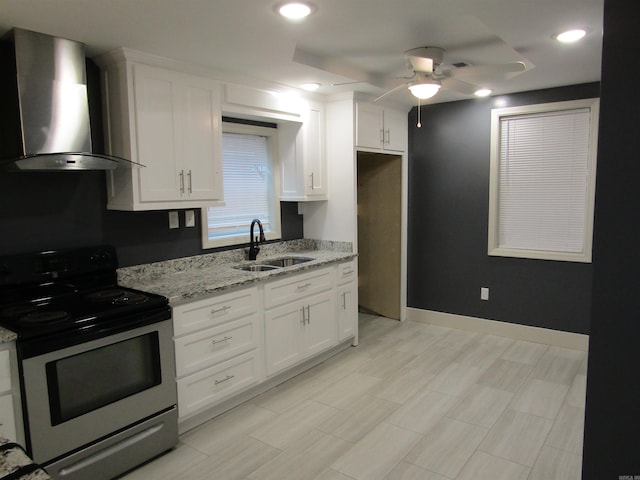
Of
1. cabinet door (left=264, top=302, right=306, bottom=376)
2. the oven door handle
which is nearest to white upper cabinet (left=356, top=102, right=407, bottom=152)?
cabinet door (left=264, top=302, right=306, bottom=376)

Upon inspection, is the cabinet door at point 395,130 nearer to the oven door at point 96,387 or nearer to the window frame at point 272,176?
the window frame at point 272,176

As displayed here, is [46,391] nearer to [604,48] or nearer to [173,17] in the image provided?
[173,17]

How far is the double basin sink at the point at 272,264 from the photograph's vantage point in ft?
12.1

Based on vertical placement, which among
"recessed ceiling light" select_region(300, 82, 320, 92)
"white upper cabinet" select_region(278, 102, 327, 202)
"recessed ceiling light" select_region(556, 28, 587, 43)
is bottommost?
"white upper cabinet" select_region(278, 102, 327, 202)

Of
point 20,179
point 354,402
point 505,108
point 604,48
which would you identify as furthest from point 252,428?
point 505,108

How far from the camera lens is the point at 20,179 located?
8.31 ft

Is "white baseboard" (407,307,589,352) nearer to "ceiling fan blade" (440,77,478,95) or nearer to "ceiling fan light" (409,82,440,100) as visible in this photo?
"ceiling fan blade" (440,77,478,95)

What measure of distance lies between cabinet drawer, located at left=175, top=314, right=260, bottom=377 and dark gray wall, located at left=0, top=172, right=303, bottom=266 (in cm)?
75

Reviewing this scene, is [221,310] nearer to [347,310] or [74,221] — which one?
[74,221]

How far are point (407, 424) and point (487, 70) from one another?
2231 millimetres

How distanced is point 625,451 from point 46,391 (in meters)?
2.27

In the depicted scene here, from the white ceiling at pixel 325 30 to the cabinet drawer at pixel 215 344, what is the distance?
1730mm

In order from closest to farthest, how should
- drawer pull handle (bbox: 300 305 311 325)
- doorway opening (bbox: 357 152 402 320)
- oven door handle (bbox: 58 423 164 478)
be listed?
1. oven door handle (bbox: 58 423 164 478)
2. drawer pull handle (bbox: 300 305 311 325)
3. doorway opening (bbox: 357 152 402 320)

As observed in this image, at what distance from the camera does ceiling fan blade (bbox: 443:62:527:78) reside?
2.44 metres
